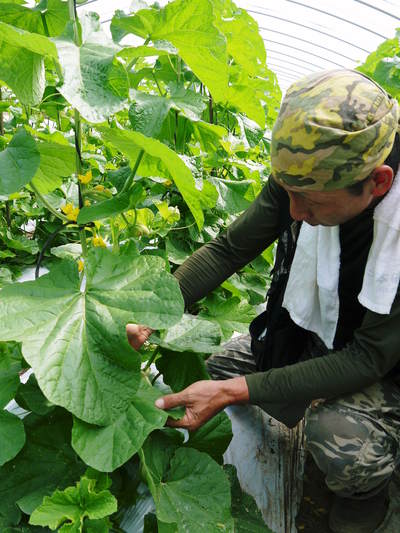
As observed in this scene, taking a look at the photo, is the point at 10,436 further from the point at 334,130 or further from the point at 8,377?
the point at 334,130

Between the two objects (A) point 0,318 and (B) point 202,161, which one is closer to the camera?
(A) point 0,318

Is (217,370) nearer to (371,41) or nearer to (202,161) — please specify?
(202,161)

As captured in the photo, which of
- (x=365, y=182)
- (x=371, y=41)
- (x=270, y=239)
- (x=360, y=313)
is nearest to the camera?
(x=365, y=182)

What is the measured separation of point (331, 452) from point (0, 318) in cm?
106

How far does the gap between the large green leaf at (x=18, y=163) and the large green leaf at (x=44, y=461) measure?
0.55 metres

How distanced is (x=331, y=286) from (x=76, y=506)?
998mm

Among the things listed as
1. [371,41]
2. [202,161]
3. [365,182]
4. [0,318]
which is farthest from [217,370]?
[371,41]

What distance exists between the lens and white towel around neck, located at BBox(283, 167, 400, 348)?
1400mm

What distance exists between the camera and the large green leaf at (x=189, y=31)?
98 centimetres

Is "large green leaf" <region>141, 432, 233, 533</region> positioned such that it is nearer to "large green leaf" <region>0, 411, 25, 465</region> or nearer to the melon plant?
the melon plant

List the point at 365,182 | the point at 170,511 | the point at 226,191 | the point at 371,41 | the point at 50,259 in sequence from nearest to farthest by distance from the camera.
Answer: the point at 170,511, the point at 365,182, the point at 226,191, the point at 50,259, the point at 371,41

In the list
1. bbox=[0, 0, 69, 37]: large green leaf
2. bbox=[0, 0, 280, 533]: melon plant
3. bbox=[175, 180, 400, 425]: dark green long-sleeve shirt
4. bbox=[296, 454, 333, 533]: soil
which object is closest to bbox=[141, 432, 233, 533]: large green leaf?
bbox=[0, 0, 280, 533]: melon plant

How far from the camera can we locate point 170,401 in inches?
50.1

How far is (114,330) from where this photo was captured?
1011 millimetres
